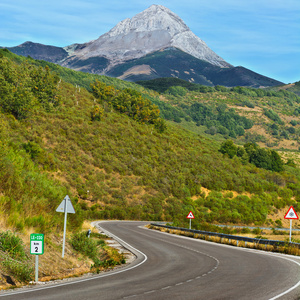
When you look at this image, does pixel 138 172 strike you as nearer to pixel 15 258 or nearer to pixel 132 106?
pixel 132 106

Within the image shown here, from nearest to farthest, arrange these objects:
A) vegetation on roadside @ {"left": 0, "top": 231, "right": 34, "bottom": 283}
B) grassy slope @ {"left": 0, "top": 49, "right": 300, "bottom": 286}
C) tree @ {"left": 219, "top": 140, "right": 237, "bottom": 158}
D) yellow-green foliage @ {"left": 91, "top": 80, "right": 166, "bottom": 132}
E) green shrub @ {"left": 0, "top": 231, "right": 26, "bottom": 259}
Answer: vegetation on roadside @ {"left": 0, "top": 231, "right": 34, "bottom": 283} → green shrub @ {"left": 0, "top": 231, "right": 26, "bottom": 259} → grassy slope @ {"left": 0, "top": 49, "right": 300, "bottom": 286} → tree @ {"left": 219, "top": 140, "right": 237, "bottom": 158} → yellow-green foliage @ {"left": 91, "top": 80, "right": 166, "bottom": 132}

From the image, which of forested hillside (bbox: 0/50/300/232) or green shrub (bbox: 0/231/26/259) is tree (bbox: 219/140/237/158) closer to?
forested hillside (bbox: 0/50/300/232)

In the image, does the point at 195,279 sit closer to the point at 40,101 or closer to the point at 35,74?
the point at 40,101

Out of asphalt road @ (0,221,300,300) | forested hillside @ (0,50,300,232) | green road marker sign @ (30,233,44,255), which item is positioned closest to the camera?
asphalt road @ (0,221,300,300)

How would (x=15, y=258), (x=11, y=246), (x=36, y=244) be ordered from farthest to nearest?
1. (x=11, y=246)
2. (x=15, y=258)
3. (x=36, y=244)

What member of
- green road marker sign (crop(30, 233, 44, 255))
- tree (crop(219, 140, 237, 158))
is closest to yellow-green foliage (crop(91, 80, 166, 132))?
tree (crop(219, 140, 237, 158))

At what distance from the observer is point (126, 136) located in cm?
7631

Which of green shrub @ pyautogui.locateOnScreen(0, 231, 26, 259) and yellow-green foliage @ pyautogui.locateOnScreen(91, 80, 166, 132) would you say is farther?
yellow-green foliage @ pyautogui.locateOnScreen(91, 80, 166, 132)

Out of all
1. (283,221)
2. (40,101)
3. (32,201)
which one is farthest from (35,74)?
(32,201)

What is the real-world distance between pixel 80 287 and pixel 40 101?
221ft

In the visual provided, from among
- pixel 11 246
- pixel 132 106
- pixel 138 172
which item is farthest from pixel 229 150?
pixel 11 246

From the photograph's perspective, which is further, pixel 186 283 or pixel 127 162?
pixel 127 162

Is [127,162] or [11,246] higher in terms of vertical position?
[127,162]

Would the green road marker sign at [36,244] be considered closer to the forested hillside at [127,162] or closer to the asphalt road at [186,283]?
the asphalt road at [186,283]
